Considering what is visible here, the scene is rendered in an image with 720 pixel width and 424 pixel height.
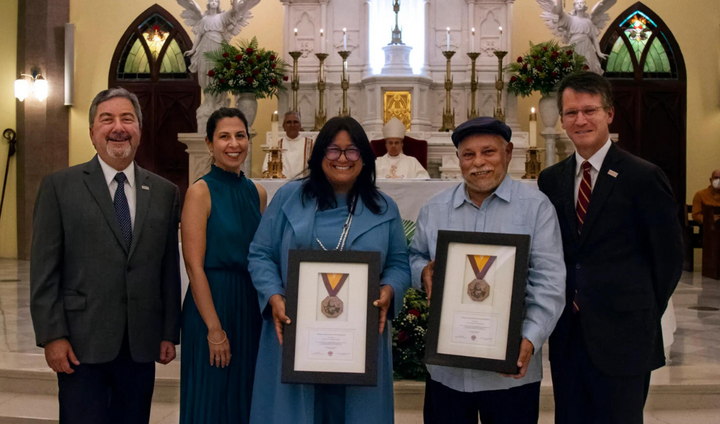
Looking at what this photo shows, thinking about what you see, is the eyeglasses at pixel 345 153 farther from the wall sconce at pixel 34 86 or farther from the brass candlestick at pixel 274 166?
the wall sconce at pixel 34 86

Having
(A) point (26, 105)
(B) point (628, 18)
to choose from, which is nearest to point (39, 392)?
(A) point (26, 105)

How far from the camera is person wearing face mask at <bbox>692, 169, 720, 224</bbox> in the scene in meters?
10.1

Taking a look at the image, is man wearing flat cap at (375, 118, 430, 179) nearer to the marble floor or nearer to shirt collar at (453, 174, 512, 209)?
the marble floor

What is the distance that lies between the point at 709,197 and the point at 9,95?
11.0 meters

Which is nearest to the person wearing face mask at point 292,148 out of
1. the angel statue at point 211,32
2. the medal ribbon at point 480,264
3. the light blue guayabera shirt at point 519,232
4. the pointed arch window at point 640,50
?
the angel statue at point 211,32

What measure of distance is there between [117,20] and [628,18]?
27.3 ft

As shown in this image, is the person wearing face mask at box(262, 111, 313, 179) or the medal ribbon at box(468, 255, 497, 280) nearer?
the medal ribbon at box(468, 255, 497, 280)

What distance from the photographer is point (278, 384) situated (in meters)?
2.46

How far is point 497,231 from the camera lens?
2.39 metres

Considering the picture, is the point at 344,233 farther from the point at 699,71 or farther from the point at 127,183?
the point at 699,71

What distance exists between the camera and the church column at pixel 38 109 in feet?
37.9

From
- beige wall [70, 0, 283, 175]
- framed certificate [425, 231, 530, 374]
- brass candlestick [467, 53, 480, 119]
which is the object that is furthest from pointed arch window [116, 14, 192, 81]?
framed certificate [425, 231, 530, 374]

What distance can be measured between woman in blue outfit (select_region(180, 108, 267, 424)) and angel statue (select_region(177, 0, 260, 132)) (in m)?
5.63

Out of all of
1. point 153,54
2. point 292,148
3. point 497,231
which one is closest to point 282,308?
point 497,231
